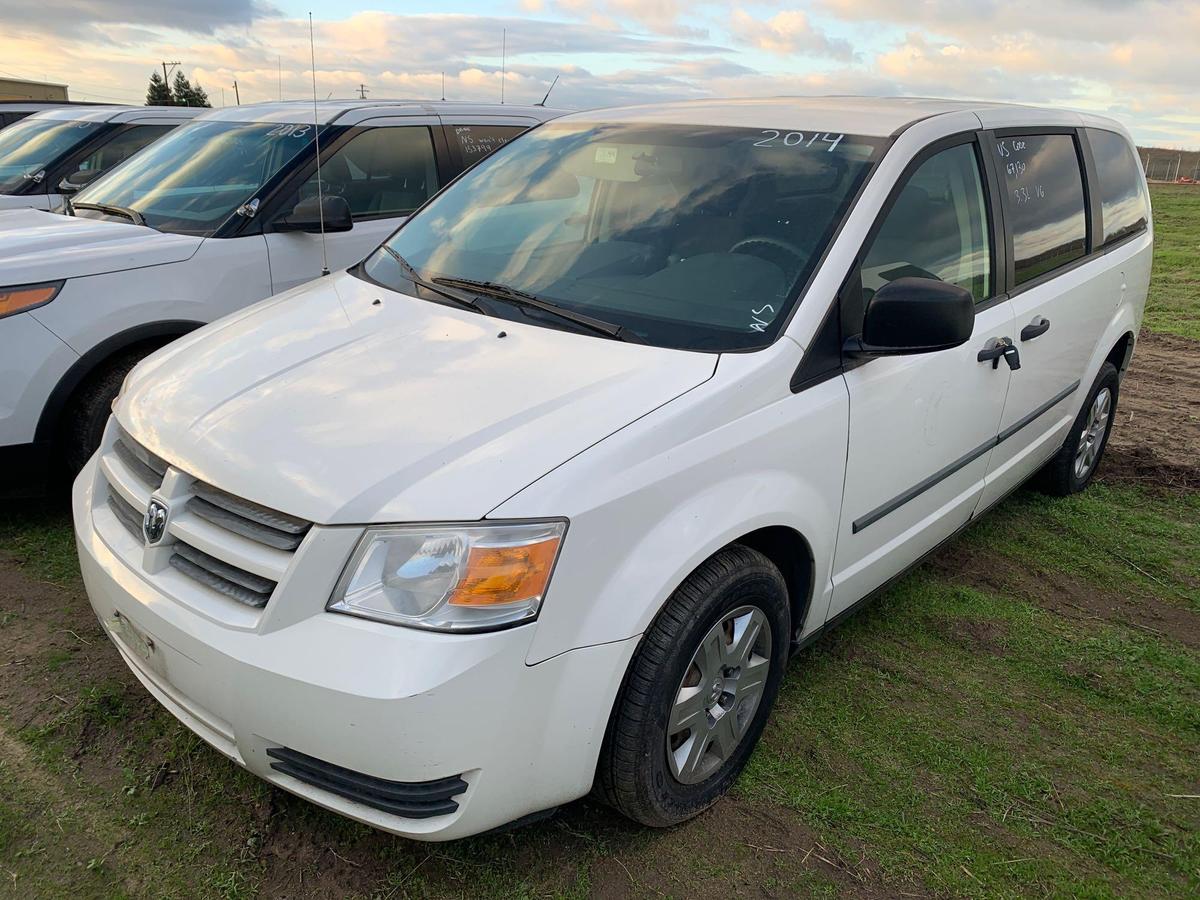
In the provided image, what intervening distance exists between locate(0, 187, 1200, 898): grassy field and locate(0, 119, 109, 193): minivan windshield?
16.9 ft

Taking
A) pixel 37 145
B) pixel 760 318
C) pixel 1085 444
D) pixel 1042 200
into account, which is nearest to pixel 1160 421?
pixel 1085 444

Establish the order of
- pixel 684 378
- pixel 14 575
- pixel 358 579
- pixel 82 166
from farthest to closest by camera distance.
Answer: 1. pixel 82 166
2. pixel 14 575
3. pixel 684 378
4. pixel 358 579

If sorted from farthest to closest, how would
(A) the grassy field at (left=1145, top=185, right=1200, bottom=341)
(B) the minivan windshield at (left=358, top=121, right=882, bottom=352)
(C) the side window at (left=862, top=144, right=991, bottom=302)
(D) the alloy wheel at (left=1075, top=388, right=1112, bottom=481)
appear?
1. (A) the grassy field at (left=1145, top=185, right=1200, bottom=341)
2. (D) the alloy wheel at (left=1075, top=388, right=1112, bottom=481)
3. (C) the side window at (left=862, top=144, right=991, bottom=302)
4. (B) the minivan windshield at (left=358, top=121, right=882, bottom=352)

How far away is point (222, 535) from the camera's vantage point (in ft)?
7.07

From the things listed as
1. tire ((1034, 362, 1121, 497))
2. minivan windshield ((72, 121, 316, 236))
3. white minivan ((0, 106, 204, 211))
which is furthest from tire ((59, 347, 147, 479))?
tire ((1034, 362, 1121, 497))

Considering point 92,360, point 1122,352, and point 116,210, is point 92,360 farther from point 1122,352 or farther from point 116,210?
point 1122,352

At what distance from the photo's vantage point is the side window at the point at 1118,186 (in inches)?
172

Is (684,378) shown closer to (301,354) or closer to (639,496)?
(639,496)

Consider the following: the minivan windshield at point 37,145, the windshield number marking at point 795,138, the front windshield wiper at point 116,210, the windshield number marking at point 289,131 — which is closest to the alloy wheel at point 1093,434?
the windshield number marking at point 795,138

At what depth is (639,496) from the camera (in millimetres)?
2086

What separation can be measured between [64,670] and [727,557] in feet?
7.29

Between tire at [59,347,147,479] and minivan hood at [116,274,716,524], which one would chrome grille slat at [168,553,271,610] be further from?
tire at [59,347,147,479]

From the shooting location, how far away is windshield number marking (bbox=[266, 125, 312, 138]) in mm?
4994

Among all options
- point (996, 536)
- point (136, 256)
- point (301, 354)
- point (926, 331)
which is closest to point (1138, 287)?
point (996, 536)
